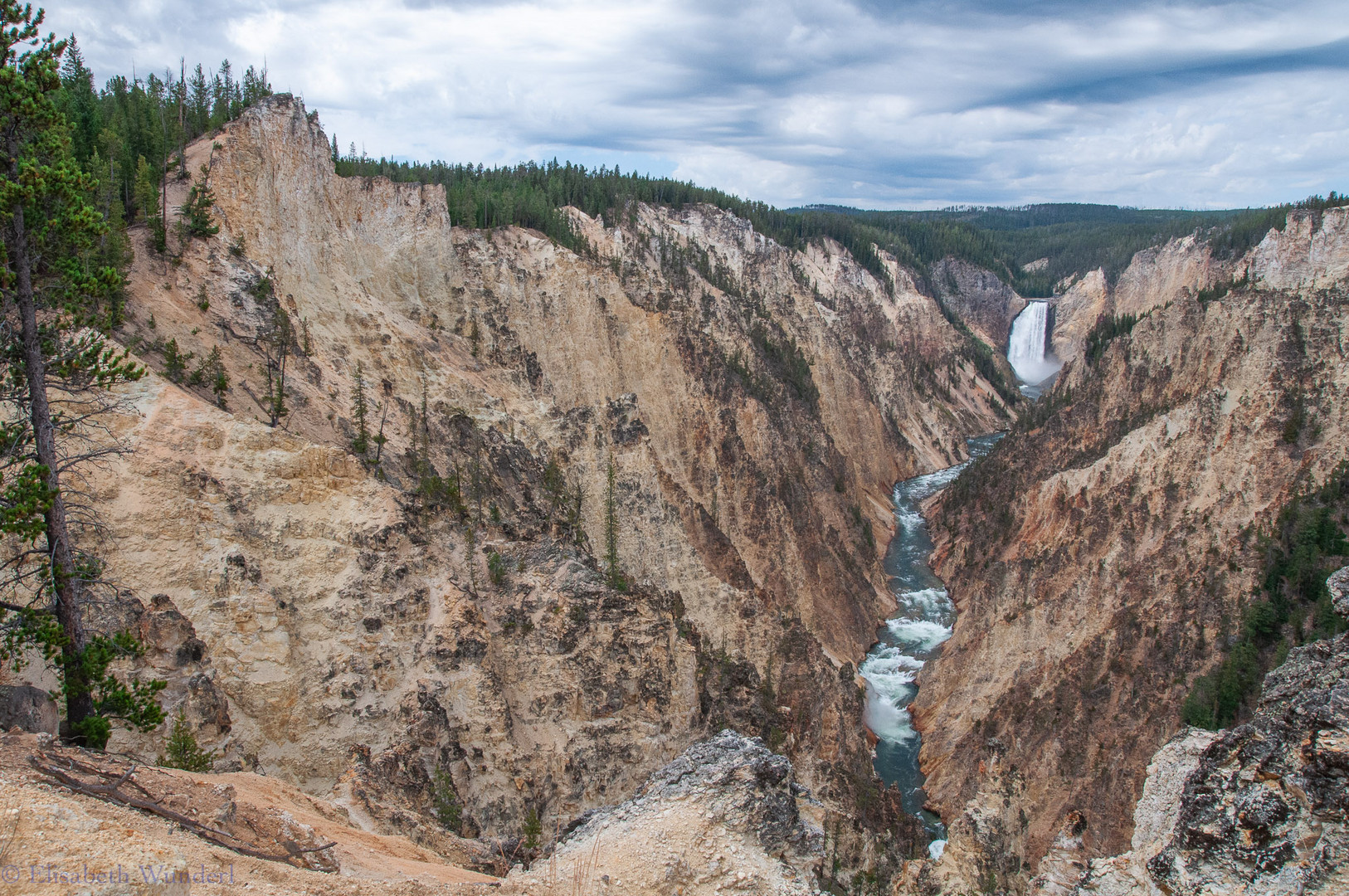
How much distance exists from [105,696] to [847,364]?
68350 mm

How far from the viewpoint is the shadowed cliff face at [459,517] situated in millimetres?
16750

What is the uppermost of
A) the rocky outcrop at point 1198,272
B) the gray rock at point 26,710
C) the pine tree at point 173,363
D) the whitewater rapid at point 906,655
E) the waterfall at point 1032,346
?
the rocky outcrop at point 1198,272

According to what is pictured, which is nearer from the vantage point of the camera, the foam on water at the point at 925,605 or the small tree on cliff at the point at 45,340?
the small tree on cliff at the point at 45,340

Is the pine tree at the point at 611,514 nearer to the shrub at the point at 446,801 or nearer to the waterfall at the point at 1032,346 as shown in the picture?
the shrub at the point at 446,801

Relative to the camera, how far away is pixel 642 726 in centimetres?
2133

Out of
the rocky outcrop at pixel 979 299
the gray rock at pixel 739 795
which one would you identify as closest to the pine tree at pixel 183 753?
the gray rock at pixel 739 795

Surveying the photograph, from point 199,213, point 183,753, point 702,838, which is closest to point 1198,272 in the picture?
point 199,213

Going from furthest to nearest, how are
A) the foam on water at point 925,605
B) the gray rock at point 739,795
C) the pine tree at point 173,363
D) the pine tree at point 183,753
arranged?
1. the foam on water at point 925,605
2. the pine tree at point 173,363
3. the pine tree at point 183,753
4. the gray rock at point 739,795

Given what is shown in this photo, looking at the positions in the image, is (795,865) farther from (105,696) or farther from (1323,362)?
(1323,362)

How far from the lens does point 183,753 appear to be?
12.4 metres

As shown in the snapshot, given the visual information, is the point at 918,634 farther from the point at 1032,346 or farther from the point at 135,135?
the point at 1032,346

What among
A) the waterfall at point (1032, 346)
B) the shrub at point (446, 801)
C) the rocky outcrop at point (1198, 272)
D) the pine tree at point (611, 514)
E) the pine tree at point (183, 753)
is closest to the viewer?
the pine tree at point (183, 753)

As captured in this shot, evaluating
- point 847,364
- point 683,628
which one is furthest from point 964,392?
point 683,628

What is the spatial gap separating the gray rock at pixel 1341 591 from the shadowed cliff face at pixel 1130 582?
11.9 meters
